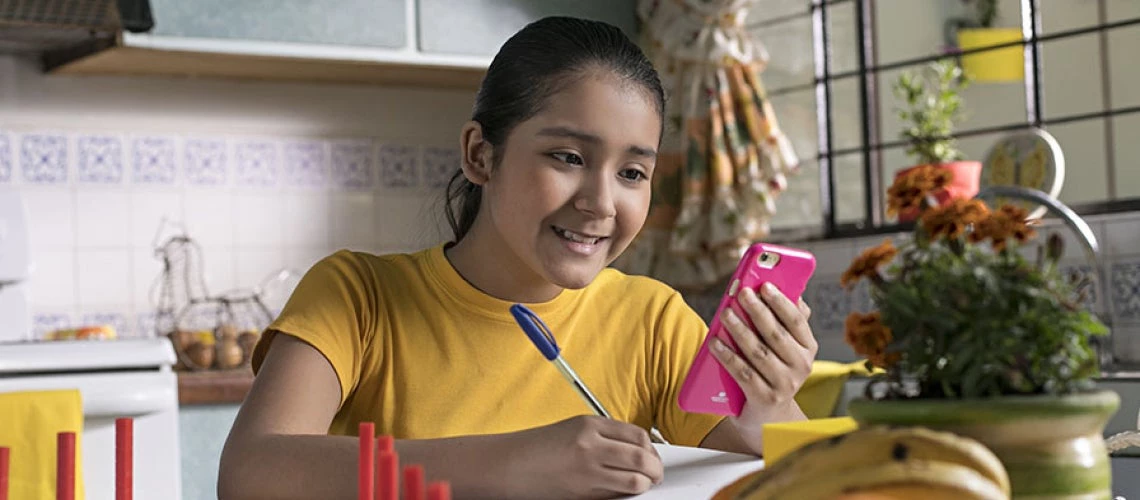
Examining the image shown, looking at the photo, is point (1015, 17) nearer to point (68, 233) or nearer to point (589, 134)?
point (68, 233)

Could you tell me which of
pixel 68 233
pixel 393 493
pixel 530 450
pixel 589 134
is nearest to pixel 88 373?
pixel 68 233

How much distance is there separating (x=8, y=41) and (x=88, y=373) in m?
0.80

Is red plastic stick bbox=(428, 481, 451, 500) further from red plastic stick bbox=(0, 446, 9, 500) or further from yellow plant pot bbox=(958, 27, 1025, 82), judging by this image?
yellow plant pot bbox=(958, 27, 1025, 82)

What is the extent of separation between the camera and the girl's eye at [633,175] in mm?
1116

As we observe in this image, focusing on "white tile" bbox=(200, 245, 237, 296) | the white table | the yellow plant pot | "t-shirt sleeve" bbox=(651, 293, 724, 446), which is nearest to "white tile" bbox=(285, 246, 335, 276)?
"white tile" bbox=(200, 245, 237, 296)

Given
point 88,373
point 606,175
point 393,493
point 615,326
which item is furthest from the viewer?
point 88,373

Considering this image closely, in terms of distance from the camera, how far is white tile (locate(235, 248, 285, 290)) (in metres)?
3.19

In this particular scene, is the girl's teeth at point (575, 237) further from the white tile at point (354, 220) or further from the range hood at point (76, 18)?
the white tile at point (354, 220)

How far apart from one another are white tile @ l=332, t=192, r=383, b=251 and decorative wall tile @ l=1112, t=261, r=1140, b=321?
1.66m

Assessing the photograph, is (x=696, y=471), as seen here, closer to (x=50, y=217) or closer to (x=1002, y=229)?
(x=1002, y=229)

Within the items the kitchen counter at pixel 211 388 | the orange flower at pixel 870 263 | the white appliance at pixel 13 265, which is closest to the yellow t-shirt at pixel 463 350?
the orange flower at pixel 870 263

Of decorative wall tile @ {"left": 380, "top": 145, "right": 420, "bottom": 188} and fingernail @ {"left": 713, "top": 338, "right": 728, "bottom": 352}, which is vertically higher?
→ decorative wall tile @ {"left": 380, "top": 145, "right": 420, "bottom": 188}

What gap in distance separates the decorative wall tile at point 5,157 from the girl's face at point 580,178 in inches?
81.6

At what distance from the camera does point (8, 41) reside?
2848 mm
